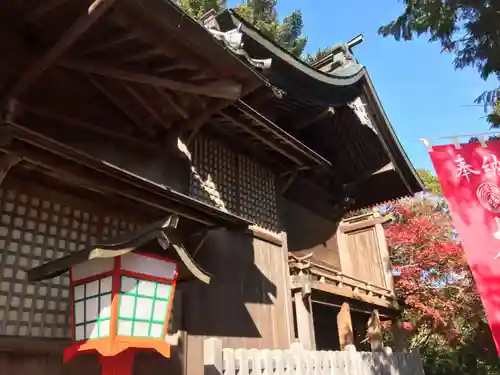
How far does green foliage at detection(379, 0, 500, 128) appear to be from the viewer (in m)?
6.60

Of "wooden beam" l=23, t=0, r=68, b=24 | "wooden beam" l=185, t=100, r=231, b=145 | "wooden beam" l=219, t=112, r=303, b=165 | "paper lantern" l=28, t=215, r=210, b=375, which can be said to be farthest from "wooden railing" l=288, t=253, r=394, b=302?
"wooden beam" l=23, t=0, r=68, b=24

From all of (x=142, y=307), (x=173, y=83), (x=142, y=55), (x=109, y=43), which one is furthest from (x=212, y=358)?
(x=109, y=43)

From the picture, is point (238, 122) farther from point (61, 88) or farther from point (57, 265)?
point (57, 265)

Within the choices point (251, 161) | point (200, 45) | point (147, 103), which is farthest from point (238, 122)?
point (200, 45)

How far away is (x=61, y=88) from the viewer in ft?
17.1

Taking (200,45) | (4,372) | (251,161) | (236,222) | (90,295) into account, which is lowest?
(4,372)

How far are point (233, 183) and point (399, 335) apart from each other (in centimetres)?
665

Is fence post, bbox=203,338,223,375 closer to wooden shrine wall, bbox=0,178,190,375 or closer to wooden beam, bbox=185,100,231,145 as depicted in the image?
wooden shrine wall, bbox=0,178,190,375

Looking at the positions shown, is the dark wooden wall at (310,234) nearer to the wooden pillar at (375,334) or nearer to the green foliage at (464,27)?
Result: the wooden pillar at (375,334)

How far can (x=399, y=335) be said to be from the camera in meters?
11.2

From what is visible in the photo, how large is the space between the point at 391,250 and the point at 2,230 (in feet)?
47.4

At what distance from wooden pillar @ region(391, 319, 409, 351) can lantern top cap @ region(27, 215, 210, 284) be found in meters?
8.74

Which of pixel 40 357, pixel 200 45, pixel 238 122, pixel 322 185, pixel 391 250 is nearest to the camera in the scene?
pixel 40 357

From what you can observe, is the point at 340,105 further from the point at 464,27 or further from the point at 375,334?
the point at 375,334
